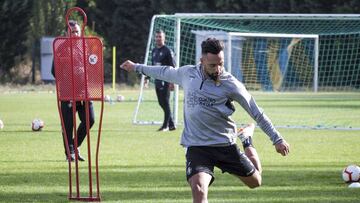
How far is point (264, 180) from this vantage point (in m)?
12.6

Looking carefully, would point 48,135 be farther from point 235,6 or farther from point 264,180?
point 235,6

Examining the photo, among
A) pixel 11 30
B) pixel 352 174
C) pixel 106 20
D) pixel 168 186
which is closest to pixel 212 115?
pixel 168 186

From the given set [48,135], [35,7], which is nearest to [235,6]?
[35,7]

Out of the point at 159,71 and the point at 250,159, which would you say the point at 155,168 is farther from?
the point at 159,71

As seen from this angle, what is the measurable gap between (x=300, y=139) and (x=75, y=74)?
9.68m

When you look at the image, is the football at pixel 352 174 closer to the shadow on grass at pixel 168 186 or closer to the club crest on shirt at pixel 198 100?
the shadow on grass at pixel 168 186

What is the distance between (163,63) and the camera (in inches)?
818

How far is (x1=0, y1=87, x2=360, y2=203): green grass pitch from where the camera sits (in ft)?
36.7

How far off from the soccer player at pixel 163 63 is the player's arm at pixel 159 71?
35.7 feet

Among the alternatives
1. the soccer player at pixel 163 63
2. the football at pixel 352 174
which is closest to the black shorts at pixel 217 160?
the football at pixel 352 174

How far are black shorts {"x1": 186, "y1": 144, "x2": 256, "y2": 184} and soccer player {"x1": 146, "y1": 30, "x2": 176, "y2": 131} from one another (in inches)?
444

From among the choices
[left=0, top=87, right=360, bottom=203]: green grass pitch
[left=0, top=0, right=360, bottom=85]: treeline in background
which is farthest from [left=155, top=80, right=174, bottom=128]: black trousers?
[left=0, top=0, right=360, bottom=85]: treeline in background

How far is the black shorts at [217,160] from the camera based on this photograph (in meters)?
8.83

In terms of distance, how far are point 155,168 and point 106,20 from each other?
45584 millimetres
